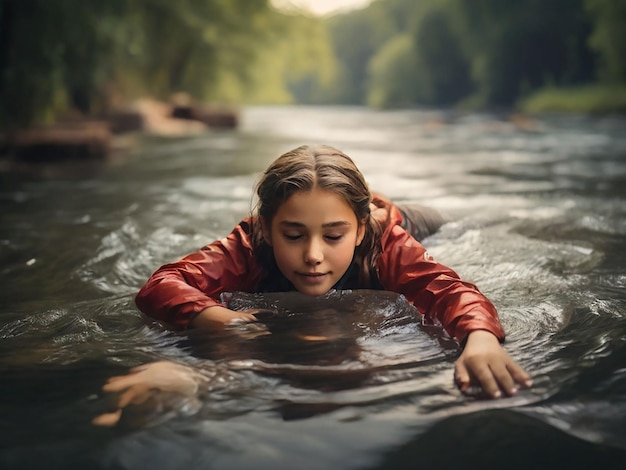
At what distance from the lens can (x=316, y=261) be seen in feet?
8.02

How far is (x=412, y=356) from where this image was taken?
2215 mm

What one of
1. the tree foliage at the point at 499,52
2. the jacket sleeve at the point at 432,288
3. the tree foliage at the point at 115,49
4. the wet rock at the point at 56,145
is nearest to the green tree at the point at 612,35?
the tree foliage at the point at 499,52

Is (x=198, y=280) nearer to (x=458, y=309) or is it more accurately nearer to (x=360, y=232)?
(x=360, y=232)

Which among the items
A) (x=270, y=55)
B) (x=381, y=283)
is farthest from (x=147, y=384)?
(x=270, y=55)

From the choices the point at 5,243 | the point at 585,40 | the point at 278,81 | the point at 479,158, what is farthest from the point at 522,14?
the point at 5,243

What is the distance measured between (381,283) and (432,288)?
337 millimetres

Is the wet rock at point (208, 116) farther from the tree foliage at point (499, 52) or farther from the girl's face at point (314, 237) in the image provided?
the girl's face at point (314, 237)

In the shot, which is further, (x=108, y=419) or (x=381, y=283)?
(x=381, y=283)

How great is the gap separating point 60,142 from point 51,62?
1.13m

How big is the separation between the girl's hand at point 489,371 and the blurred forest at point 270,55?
9076 millimetres

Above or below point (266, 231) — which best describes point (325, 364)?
below

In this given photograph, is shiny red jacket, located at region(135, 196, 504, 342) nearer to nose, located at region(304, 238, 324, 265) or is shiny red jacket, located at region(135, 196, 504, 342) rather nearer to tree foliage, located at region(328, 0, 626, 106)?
nose, located at region(304, 238, 324, 265)

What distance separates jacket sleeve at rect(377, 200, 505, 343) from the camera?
2270 mm

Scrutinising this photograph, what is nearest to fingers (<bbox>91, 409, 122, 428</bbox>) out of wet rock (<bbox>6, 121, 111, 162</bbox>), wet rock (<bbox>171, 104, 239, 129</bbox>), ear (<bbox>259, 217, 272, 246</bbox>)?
ear (<bbox>259, 217, 272, 246</bbox>)
